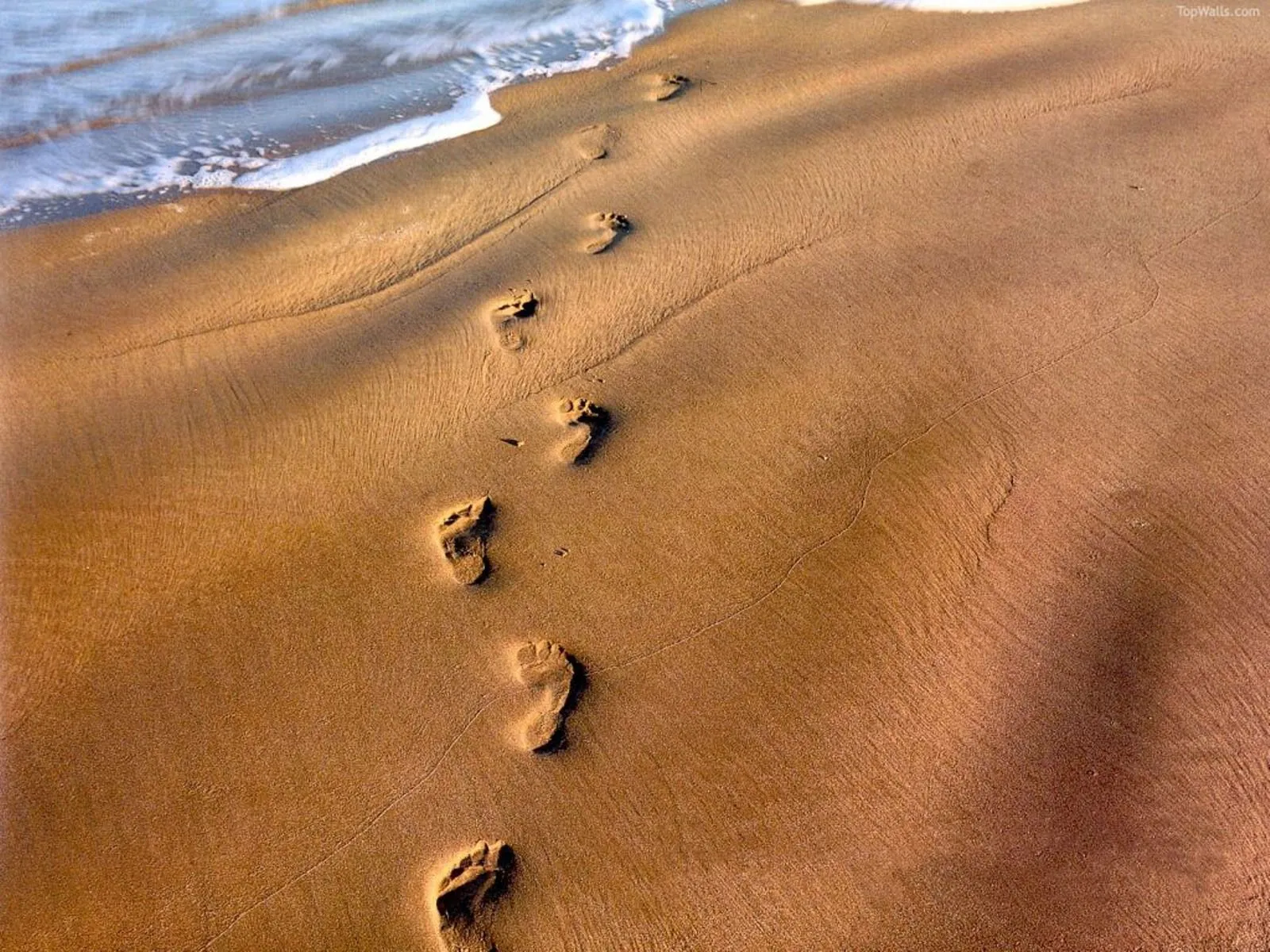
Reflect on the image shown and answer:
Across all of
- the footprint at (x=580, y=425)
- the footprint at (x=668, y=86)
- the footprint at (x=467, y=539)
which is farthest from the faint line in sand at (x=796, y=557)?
the footprint at (x=668, y=86)

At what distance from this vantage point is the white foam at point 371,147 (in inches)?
304

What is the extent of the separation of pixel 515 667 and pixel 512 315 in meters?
2.50

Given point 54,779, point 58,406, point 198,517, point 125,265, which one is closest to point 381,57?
point 125,265

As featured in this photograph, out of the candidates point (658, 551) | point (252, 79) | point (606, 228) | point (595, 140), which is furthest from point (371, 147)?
point (658, 551)

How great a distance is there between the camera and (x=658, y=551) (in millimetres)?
5086

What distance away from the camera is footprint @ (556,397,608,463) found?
5.50 meters

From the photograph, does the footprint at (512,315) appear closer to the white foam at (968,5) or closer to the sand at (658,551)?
the sand at (658,551)

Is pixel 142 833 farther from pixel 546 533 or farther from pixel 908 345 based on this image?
pixel 908 345

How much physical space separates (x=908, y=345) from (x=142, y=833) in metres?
4.68

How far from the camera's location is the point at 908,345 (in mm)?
6051

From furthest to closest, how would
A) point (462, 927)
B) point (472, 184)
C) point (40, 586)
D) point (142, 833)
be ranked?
point (472, 184)
point (40, 586)
point (142, 833)
point (462, 927)

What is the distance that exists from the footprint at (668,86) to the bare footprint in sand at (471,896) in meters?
6.36

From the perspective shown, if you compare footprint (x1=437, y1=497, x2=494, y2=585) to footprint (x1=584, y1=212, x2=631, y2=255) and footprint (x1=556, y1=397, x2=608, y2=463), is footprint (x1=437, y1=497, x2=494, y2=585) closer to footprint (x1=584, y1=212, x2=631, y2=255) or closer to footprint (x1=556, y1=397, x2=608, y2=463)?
footprint (x1=556, y1=397, x2=608, y2=463)

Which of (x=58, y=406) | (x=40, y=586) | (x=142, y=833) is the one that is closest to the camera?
(x=142, y=833)
